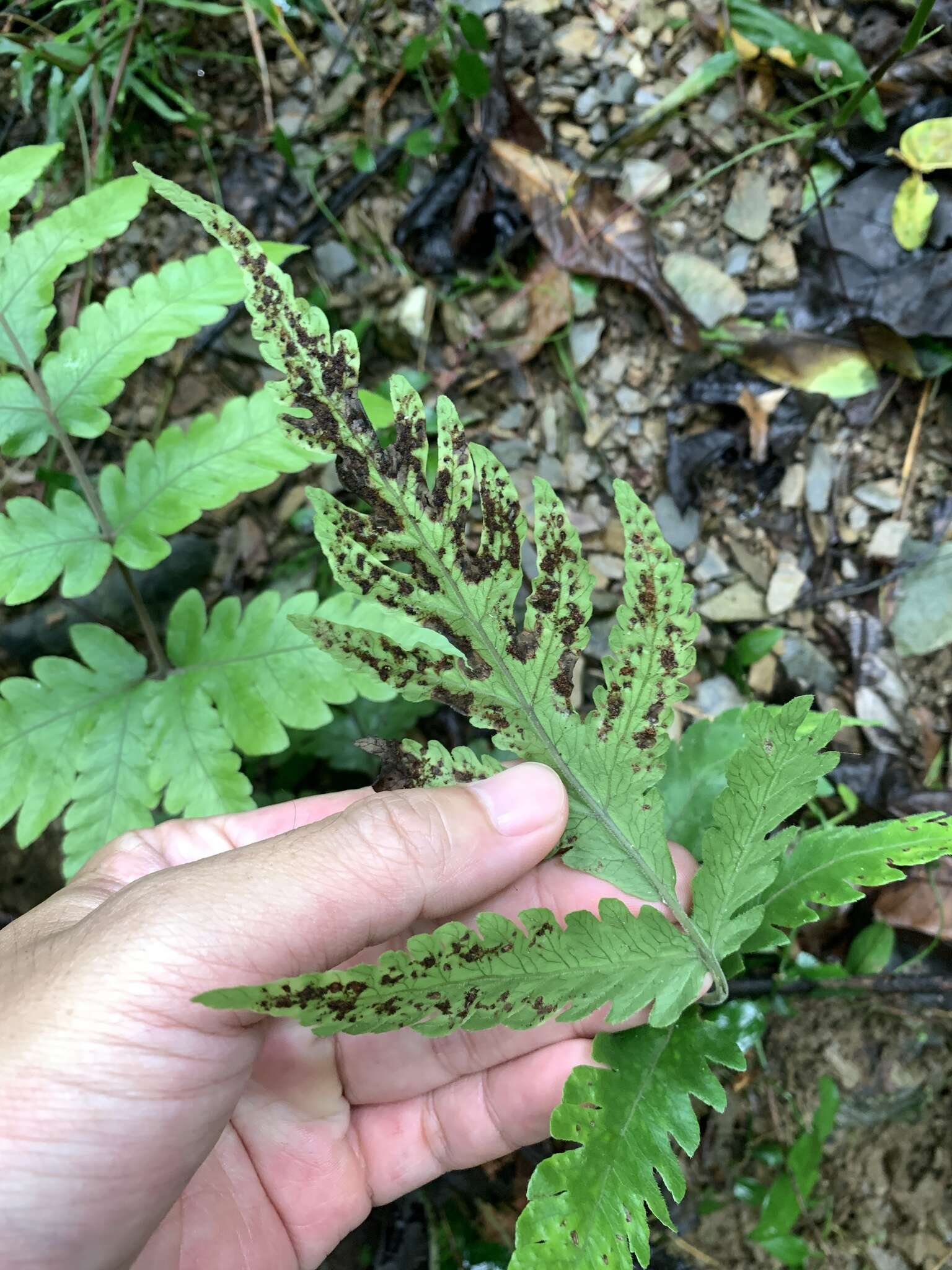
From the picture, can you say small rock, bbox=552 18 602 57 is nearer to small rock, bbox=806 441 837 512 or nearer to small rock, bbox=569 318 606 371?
small rock, bbox=569 318 606 371

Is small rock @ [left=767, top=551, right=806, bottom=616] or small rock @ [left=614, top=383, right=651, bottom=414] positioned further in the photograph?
small rock @ [left=614, top=383, right=651, bottom=414]

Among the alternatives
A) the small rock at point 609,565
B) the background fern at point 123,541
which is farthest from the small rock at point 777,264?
the background fern at point 123,541

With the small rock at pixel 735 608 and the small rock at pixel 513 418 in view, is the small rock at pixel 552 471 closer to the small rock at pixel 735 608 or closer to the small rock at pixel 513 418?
the small rock at pixel 513 418

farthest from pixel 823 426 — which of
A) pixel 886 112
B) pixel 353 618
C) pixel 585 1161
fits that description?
pixel 585 1161

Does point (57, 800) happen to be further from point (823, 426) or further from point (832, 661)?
point (823, 426)

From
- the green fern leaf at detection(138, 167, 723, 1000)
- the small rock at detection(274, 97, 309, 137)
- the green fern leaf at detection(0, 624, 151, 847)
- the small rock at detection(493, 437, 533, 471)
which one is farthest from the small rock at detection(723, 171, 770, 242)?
the green fern leaf at detection(0, 624, 151, 847)

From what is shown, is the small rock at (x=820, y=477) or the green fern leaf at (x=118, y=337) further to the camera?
the small rock at (x=820, y=477)
